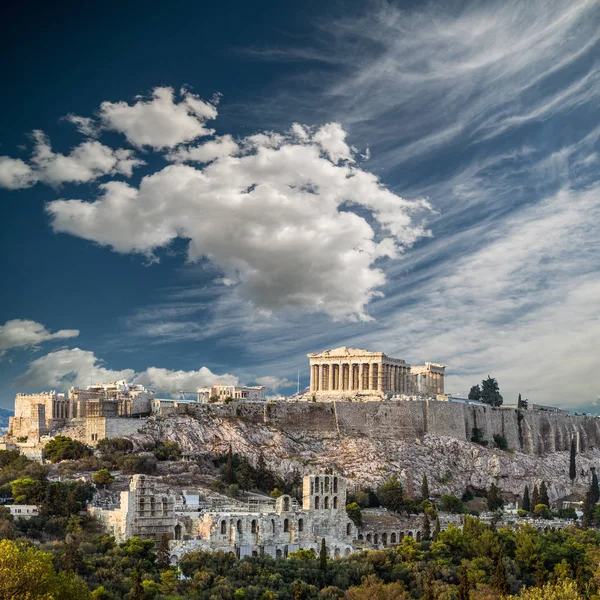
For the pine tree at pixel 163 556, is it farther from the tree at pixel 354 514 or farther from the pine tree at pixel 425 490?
the pine tree at pixel 425 490

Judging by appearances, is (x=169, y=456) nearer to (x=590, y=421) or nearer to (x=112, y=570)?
(x=112, y=570)

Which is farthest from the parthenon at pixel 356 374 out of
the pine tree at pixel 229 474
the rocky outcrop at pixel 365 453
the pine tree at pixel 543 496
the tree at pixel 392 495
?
the pine tree at pixel 229 474

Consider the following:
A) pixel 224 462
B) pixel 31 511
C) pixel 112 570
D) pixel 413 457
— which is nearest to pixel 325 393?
pixel 413 457

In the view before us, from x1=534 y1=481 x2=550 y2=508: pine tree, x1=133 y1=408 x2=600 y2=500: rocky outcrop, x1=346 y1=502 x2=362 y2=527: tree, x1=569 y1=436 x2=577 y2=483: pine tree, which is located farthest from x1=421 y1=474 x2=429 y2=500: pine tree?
x1=569 y1=436 x2=577 y2=483: pine tree

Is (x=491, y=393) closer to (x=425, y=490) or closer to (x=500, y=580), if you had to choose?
(x=425, y=490)

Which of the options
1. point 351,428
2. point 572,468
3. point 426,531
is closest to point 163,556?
point 426,531

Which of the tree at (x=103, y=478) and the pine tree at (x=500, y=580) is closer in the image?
the pine tree at (x=500, y=580)
